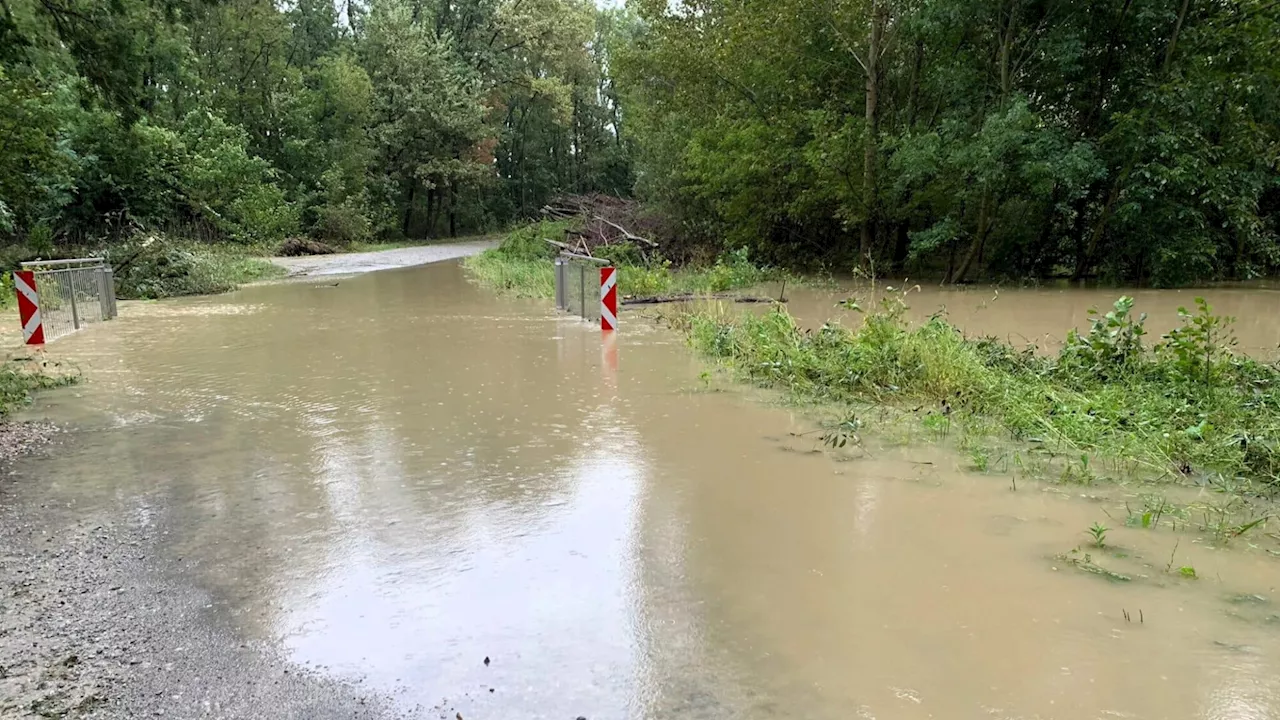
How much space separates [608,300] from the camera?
1231cm

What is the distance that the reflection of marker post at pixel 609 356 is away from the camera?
920 centimetres

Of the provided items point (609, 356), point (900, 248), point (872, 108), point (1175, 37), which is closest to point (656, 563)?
point (609, 356)

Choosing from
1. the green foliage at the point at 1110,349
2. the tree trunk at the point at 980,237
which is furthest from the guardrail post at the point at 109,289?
the tree trunk at the point at 980,237

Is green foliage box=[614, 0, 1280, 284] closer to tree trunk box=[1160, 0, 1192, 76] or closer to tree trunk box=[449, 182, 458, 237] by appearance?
tree trunk box=[1160, 0, 1192, 76]

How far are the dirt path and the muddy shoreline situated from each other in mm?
22725

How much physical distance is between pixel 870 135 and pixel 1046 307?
6.16m

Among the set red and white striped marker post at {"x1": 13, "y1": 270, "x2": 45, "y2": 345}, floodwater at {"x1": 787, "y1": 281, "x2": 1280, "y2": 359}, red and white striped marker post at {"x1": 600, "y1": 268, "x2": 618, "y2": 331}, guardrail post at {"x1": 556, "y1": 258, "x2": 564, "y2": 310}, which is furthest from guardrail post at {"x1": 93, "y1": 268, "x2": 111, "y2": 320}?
floodwater at {"x1": 787, "y1": 281, "x2": 1280, "y2": 359}

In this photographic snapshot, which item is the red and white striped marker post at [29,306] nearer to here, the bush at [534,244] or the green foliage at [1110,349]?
the green foliage at [1110,349]

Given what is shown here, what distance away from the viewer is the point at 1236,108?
54.5ft

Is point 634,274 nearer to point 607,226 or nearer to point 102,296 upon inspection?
point 102,296

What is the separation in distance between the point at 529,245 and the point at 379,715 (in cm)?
2661

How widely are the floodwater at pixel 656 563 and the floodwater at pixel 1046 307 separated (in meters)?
5.58

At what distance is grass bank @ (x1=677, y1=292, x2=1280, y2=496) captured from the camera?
5.64m

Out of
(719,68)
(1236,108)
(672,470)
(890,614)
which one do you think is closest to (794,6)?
(719,68)
